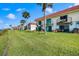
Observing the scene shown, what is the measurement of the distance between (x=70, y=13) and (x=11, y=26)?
1.06 m

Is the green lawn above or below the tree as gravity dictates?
below

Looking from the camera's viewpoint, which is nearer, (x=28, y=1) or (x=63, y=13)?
(x=28, y=1)

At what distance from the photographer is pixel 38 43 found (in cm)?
382

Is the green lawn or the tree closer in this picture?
the green lawn

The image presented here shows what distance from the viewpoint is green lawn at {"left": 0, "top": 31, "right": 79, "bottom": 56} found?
144 inches

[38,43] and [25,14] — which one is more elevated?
[25,14]

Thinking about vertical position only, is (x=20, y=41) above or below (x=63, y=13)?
below

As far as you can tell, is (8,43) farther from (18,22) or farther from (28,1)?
(28,1)

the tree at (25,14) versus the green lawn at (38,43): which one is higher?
the tree at (25,14)

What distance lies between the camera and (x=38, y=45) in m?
3.79

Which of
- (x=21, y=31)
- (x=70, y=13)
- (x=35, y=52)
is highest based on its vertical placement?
(x=70, y=13)

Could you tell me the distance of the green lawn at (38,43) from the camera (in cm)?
366

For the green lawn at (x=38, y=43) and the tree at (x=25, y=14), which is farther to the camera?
the tree at (x=25, y=14)

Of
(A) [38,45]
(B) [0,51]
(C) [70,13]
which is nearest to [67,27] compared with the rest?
(C) [70,13]
